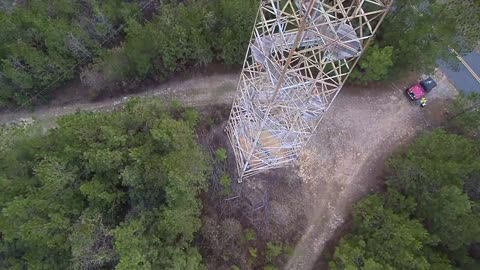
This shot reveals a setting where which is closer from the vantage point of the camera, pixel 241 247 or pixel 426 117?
pixel 241 247

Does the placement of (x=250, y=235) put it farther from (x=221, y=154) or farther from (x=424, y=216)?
(x=424, y=216)

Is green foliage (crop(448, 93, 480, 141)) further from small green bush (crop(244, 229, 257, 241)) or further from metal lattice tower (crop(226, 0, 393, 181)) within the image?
small green bush (crop(244, 229, 257, 241))

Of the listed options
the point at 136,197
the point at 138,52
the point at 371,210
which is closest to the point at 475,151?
the point at 371,210

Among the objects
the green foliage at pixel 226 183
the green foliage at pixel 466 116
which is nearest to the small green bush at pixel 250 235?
the green foliage at pixel 226 183

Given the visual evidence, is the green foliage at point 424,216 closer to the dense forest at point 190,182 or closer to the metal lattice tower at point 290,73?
the dense forest at point 190,182

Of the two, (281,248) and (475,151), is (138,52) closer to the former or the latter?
(281,248)

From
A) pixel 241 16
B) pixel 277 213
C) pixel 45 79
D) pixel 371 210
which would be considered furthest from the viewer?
pixel 45 79
